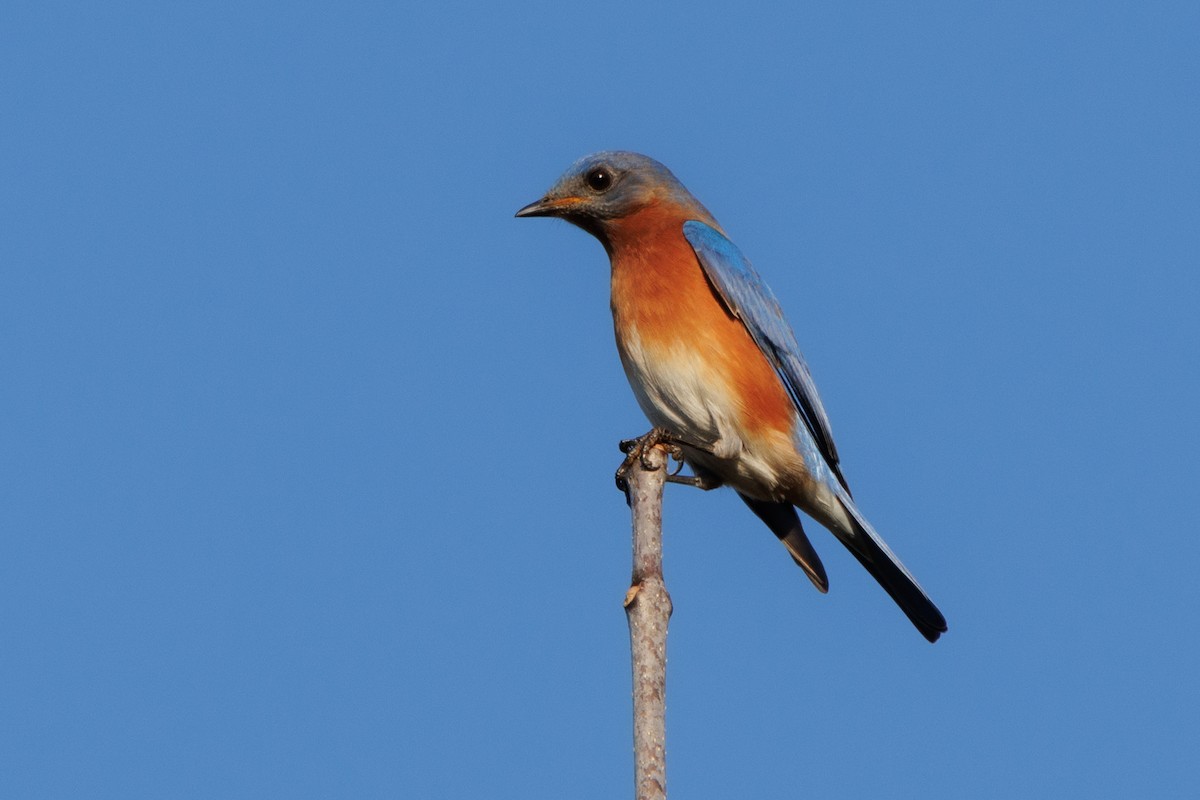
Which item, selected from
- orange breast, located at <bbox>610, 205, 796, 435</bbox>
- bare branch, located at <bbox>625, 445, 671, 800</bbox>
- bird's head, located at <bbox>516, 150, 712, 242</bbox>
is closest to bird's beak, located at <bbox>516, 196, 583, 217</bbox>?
bird's head, located at <bbox>516, 150, 712, 242</bbox>

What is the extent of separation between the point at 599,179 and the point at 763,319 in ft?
5.43

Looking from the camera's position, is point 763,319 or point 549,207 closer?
point 763,319

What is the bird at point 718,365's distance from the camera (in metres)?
9.80

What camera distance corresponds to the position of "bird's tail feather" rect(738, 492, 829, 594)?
10390mm

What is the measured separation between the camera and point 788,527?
10570mm

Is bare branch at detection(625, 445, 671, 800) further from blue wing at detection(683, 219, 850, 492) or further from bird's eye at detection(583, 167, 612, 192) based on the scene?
bird's eye at detection(583, 167, 612, 192)

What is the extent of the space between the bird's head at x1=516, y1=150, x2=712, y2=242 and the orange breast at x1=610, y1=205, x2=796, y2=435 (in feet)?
1.46

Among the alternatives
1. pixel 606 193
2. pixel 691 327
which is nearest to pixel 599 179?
pixel 606 193

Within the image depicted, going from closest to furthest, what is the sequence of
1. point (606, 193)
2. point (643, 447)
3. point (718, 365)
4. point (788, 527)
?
point (643, 447), point (718, 365), point (788, 527), point (606, 193)

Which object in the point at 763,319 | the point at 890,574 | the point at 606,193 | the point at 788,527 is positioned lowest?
the point at 890,574

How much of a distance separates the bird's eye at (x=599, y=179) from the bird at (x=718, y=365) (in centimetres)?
1

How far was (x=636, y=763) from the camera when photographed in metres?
5.71

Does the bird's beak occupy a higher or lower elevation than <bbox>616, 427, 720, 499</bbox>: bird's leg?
higher

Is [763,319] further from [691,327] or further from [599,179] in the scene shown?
[599,179]
